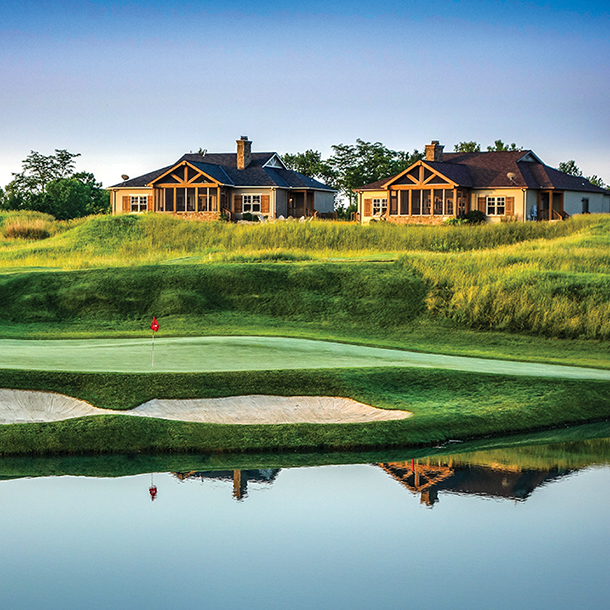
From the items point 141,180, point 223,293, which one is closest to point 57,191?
point 141,180

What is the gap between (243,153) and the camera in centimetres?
7031

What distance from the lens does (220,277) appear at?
3406 centimetres

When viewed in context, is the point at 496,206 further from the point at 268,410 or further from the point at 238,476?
the point at 238,476

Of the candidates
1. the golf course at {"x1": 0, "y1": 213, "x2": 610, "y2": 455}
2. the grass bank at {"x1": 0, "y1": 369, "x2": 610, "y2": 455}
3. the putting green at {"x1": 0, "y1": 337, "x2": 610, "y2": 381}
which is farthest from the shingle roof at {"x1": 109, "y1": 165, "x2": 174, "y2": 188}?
the grass bank at {"x1": 0, "y1": 369, "x2": 610, "y2": 455}

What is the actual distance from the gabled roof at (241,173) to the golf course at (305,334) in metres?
10.9

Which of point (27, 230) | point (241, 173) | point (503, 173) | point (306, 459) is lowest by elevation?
point (306, 459)

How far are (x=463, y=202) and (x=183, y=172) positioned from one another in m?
20.2

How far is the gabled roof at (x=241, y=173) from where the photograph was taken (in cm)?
6637

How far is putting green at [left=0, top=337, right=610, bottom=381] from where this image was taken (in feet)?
61.3

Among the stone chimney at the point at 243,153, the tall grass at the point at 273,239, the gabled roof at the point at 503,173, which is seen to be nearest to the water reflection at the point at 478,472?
the tall grass at the point at 273,239

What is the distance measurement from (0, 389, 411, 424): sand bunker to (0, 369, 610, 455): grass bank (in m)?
0.16

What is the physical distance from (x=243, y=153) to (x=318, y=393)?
5483 centimetres

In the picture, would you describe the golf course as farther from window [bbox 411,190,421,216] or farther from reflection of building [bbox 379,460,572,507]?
window [bbox 411,190,421,216]

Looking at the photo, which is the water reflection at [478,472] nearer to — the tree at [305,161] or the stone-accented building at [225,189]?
the stone-accented building at [225,189]
